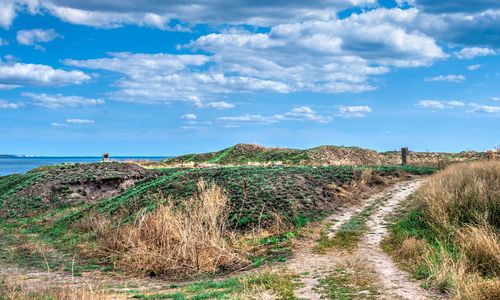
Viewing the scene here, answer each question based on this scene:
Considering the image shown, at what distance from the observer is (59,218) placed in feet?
83.3

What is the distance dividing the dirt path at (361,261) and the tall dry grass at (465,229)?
0.79 meters

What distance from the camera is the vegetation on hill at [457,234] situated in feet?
35.4

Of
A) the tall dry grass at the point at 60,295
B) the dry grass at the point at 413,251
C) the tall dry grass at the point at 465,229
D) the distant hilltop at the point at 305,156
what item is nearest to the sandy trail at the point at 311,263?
the dry grass at the point at 413,251

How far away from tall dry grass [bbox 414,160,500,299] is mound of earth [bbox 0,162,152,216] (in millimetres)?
18288

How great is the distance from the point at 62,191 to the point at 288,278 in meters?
21.7

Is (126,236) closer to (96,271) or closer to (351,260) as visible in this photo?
(96,271)

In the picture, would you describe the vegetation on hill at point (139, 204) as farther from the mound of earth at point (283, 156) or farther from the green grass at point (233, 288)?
the mound of earth at point (283, 156)

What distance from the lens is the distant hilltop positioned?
43156 millimetres

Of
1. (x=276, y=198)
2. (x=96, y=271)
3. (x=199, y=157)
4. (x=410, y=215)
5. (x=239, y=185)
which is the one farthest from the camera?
(x=199, y=157)

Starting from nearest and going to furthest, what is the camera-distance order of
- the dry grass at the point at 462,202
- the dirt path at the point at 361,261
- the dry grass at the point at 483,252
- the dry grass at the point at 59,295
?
the dry grass at the point at 59,295, the dirt path at the point at 361,261, the dry grass at the point at 483,252, the dry grass at the point at 462,202

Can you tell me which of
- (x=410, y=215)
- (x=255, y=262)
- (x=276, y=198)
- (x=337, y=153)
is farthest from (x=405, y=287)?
(x=337, y=153)

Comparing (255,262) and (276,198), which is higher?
(276,198)

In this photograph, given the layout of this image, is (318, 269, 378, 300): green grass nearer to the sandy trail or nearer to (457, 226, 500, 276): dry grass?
the sandy trail

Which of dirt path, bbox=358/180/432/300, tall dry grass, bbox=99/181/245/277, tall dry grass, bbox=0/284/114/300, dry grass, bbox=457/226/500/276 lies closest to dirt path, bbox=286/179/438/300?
dirt path, bbox=358/180/432/300
